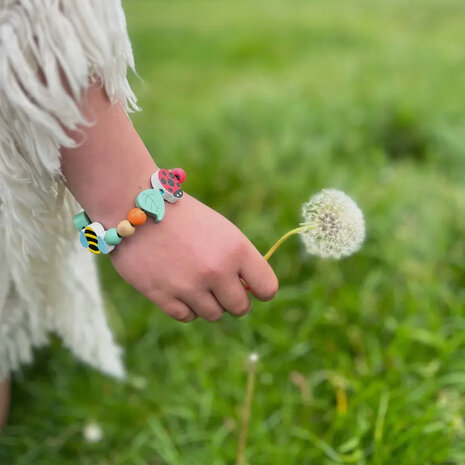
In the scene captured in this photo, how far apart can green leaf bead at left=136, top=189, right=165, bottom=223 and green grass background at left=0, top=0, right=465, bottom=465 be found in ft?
0.51

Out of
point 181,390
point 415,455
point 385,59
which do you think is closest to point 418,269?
point 415,455

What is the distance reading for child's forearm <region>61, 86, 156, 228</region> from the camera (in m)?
0.72

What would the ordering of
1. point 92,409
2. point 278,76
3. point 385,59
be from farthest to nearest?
point 278,76 < point 385,59 < point 92,409

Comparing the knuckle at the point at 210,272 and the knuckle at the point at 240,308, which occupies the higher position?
the knuckle at the point at 210,272

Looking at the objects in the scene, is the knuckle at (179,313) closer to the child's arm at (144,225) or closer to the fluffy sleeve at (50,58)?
the child's arm at (144,225)

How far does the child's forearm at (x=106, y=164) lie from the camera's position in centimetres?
72

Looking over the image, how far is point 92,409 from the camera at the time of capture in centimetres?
137

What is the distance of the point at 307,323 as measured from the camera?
4.86 feet

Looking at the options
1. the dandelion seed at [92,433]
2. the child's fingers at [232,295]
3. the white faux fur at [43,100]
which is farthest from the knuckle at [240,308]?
the dandelion seed at [92,433]

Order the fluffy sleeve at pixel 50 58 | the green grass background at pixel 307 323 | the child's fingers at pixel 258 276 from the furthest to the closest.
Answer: the green grass background at pixel 307 323 → the child's fingers at pixel 258 276 → the fluffy sleeve at pixel 50 58

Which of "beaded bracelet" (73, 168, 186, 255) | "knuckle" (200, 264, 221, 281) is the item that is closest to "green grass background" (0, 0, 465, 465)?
"beaded bracelet" (73, 168, 186, 255)

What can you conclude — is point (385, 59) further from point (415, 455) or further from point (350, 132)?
point (415, 455)

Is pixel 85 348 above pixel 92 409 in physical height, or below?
above

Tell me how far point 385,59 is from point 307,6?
1572 mm
